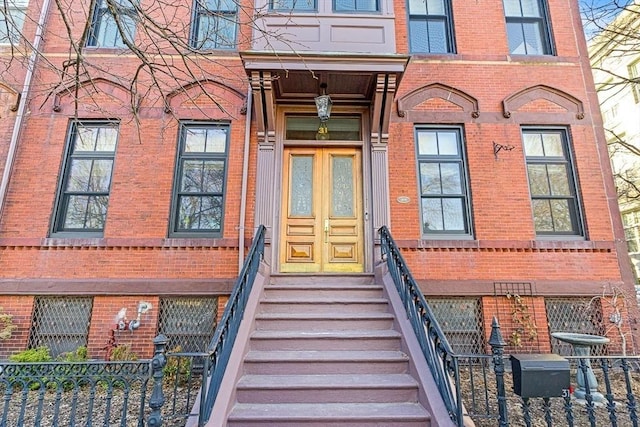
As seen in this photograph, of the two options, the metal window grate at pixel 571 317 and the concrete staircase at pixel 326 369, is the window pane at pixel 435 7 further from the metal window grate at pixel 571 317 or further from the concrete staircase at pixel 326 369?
the concrete staircase at pixel 326 369

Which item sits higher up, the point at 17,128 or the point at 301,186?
the point at 17,128

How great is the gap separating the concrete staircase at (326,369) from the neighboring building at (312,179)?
1.38 meters

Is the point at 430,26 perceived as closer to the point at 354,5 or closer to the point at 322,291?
the point at 354,5

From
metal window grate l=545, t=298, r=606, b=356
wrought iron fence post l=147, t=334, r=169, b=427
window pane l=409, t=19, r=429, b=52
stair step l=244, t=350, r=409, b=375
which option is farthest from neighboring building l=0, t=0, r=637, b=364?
wrought iron fence post l=147, t=334, r=169, b=427

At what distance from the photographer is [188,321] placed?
597 cm

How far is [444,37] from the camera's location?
742cm

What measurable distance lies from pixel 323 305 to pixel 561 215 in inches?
190

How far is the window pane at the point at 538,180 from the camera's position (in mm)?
6598

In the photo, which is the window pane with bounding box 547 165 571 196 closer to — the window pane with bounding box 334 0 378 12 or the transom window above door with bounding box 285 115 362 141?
the transom window above door with bounding box 285 115 362 141

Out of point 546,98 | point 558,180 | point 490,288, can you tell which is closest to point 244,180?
point 490,288

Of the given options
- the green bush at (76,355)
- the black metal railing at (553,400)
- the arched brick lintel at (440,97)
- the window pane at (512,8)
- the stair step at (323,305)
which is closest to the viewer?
the black metal railing at (553,400)

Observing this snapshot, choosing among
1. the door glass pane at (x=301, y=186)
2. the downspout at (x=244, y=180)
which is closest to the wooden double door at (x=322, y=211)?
the door glass pane at (x=301, y=186)

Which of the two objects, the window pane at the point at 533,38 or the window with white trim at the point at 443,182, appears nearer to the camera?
the window with white trim at the point at 443,182

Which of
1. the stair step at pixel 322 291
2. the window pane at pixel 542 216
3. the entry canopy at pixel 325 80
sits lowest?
the stair step at pixel 322 291
